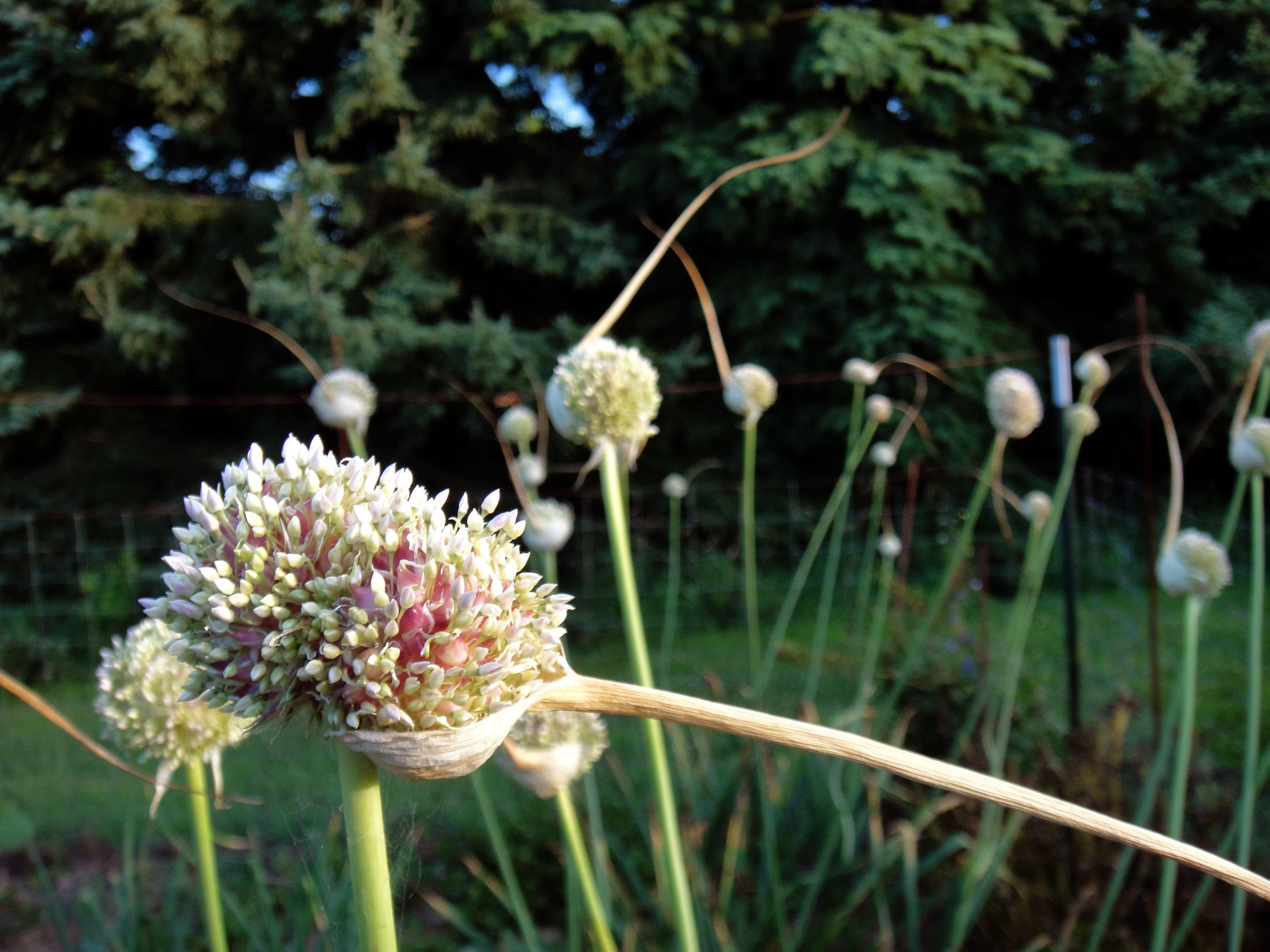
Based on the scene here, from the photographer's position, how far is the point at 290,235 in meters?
5.52

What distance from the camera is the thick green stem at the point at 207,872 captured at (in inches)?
21.6

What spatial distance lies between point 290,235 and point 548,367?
1816 mm

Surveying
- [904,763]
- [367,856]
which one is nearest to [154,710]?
[367,856]

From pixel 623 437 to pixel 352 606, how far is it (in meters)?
0.54

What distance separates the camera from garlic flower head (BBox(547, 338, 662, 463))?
0.82m

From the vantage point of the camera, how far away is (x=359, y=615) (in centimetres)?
31

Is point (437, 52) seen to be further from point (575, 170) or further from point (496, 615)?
point (496, 615)

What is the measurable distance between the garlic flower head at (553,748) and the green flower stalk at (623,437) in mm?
69

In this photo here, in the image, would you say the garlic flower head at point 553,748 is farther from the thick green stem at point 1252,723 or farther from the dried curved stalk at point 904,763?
the thick green stem at point 1252,723

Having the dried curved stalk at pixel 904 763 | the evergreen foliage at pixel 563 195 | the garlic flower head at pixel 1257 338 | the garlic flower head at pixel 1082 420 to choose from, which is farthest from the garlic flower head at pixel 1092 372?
the evergreen foliage at pixel 563 195

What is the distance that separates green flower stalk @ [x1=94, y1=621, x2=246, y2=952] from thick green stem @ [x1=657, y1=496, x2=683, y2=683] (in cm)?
86

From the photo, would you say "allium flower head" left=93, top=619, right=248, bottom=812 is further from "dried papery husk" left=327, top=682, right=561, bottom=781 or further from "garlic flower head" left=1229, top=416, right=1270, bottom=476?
"garlic flower head" left=1229, top=416, right=1270, bottom=476

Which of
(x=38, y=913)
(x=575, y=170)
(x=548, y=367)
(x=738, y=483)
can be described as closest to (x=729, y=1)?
(x=575, y=170)

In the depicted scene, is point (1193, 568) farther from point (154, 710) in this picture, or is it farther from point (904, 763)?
point (154, 710)
